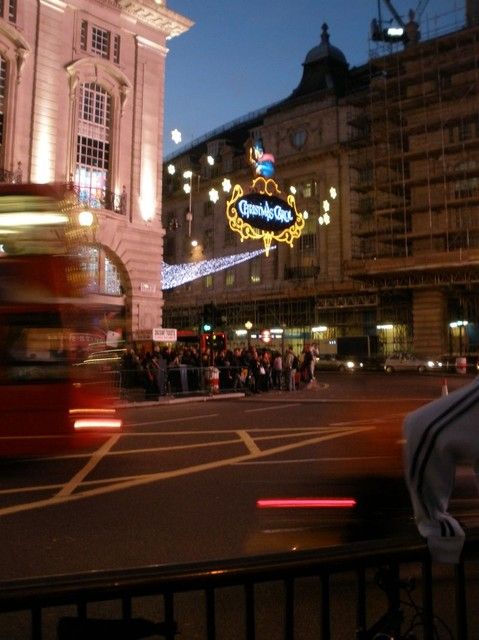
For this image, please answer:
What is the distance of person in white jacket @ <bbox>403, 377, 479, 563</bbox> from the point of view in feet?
6.21

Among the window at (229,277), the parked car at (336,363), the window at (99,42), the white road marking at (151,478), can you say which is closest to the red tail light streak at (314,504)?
the white road marking at (151,478)

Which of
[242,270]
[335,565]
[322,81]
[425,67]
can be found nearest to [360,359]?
[242,270]

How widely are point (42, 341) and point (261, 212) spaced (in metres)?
10.7

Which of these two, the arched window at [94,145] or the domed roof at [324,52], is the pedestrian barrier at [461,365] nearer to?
the arched window at [94,145]

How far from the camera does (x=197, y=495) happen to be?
291 inches

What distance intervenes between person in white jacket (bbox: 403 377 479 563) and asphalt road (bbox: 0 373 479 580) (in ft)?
9.04

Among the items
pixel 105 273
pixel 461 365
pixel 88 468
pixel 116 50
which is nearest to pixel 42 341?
pixel 88 468

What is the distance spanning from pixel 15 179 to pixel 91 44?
803 centimetres

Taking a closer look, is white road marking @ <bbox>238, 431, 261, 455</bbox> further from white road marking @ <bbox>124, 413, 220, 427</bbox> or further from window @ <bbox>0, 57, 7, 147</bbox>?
window @ <bbox>0, 57, 7, 147</bbox>

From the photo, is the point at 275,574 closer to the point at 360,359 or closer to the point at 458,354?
the point at 458,354

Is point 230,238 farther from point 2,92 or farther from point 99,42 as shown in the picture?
point 2,92

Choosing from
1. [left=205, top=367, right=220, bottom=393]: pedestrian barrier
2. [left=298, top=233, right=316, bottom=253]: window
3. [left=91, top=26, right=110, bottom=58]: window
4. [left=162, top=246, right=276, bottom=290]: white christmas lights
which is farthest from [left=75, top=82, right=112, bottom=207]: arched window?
[left=298, top=233, right=316, bottom=253]: window

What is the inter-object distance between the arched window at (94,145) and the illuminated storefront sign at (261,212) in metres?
11.6

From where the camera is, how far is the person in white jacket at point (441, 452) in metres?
1.89
